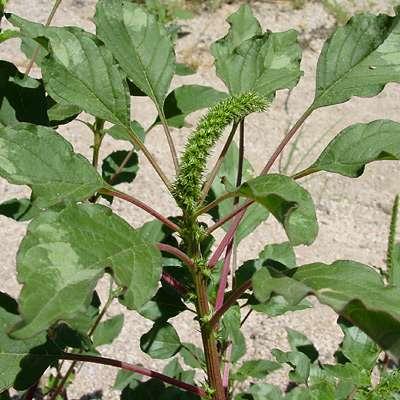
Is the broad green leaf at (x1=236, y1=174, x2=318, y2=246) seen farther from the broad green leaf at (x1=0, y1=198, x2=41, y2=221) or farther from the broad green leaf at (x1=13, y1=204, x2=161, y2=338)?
the broad green leaf at (x1=0, y1=198, x2=41, y2=221)

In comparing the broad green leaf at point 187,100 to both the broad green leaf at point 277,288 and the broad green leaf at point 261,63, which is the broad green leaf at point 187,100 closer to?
the broad green leaf at point 261,63

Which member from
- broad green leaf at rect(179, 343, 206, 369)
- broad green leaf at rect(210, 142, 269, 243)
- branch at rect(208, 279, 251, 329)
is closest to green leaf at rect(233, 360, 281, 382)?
broad green leaf at rect(179, 343, 206, 369)

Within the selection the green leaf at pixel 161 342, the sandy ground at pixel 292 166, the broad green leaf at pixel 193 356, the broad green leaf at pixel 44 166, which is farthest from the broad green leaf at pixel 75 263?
the sandy ground at pixel 292 166

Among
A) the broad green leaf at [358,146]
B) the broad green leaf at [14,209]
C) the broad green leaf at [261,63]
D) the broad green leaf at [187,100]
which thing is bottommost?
the broad green leaf at [14,209]

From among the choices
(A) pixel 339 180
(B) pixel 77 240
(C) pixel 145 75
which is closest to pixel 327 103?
(C) pixel 145 75

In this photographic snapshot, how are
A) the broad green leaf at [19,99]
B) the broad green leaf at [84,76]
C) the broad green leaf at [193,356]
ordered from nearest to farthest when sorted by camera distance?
the broad green leaf at [84,76], the broad green leaf at [19,99], the broad green leaf at [193,356]

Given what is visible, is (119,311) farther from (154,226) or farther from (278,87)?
(278,87)
